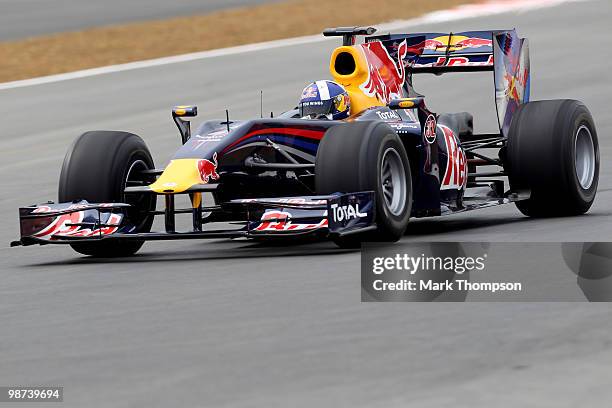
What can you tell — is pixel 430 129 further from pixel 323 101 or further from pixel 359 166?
pixel 359 166

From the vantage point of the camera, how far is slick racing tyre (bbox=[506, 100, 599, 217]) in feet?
40.6

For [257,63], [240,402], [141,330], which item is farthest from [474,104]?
[240,402]

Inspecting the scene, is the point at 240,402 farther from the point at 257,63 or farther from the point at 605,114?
the point at 257,63

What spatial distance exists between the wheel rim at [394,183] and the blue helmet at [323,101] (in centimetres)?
119

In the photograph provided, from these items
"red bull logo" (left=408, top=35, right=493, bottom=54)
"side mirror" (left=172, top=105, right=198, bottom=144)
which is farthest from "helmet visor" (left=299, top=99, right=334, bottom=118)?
"red bull logo" (left=408, top=35, right=493, bottom=54)

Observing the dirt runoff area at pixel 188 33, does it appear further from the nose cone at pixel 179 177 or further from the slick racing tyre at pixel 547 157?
the nose cone at pixel 179 177

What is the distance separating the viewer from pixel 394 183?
35.9 feet

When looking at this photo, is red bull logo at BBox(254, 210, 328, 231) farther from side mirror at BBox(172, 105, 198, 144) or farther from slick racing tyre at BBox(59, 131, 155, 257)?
side mirror at BBox(172, 105, 198, 144)

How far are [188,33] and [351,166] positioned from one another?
22.0 metres

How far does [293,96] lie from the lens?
2334 centimetres

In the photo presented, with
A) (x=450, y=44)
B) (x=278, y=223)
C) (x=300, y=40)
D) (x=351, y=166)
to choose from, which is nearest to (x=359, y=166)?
(x=351, y=166)

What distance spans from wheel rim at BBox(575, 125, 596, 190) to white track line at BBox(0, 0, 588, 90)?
14.9 meters

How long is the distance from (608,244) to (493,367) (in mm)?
4361

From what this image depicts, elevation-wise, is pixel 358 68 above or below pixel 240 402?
above
